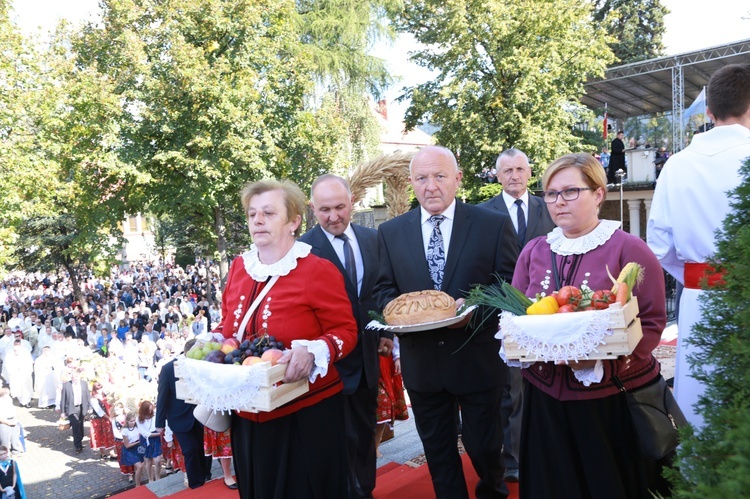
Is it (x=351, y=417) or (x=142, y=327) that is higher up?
(x=351, y=417)

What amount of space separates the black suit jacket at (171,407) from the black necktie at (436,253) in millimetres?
4585

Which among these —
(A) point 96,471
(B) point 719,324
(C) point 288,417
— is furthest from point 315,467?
(A) point 96,471

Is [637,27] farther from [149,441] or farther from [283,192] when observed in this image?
[283,192]

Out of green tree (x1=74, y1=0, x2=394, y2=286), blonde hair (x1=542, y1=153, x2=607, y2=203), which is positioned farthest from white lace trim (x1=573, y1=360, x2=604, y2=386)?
green tree (x1=74, y1=0, x2=394, y2=286)

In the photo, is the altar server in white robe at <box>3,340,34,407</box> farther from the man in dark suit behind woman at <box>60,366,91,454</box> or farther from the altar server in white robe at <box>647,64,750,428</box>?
the altar server in white robe at <box>647,64,750,428</box>

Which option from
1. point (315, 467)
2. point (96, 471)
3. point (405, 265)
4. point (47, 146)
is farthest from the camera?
point (47, 146)

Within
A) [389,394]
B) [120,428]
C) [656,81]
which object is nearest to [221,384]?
[389,394]

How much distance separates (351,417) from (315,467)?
1163 mm

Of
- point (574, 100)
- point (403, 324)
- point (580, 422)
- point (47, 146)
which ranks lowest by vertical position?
point (580, 422)

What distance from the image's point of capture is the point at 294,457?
2.97 metres

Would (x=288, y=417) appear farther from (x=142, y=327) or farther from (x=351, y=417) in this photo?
(x=142, y=327)

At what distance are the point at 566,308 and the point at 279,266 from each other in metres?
1.43

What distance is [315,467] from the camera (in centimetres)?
296

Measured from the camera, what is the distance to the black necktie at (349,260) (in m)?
4.25
